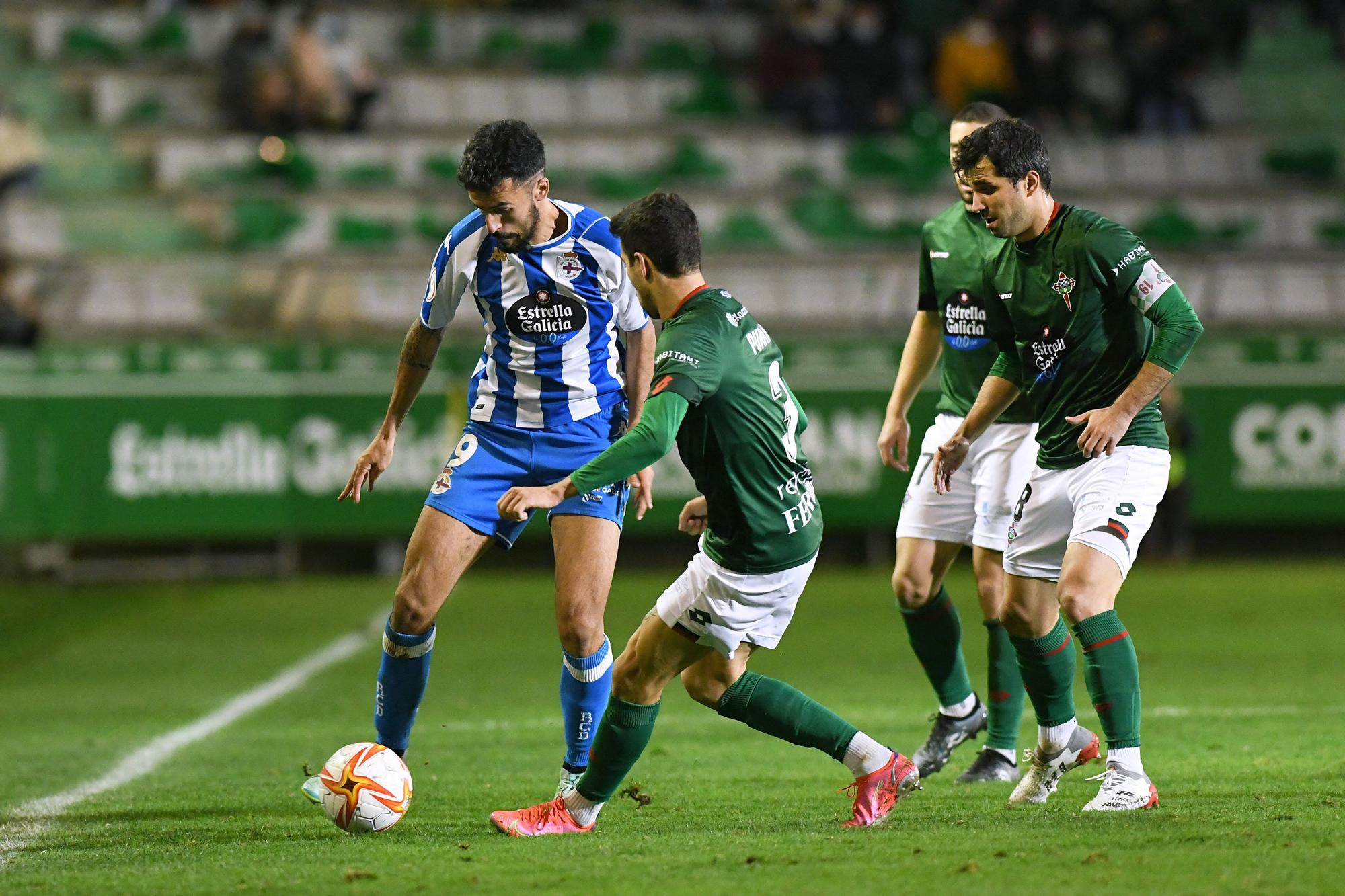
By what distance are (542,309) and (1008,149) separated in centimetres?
167

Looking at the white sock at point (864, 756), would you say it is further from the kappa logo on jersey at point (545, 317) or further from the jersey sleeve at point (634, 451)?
the kappa logo on jersey at point (545, 317)

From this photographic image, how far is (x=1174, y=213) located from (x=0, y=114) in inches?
502

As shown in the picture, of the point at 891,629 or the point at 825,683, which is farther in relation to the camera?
the point at 891,629

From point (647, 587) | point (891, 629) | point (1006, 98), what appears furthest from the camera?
point (1006, 98)

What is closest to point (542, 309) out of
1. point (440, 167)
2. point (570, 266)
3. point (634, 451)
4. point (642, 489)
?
point (570, 266)

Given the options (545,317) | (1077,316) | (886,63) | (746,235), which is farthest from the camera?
(886,63)

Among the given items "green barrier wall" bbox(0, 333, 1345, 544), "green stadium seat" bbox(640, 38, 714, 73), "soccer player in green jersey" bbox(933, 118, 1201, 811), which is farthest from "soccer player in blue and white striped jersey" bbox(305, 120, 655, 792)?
"green stadium seat" bbox(640, 38, 714, 73)

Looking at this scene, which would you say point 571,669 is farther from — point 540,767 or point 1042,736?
point 1042,736

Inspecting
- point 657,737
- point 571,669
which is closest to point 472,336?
point 657,737

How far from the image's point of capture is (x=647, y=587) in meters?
15.4

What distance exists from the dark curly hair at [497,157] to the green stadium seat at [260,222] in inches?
513

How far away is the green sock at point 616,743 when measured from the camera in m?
5.20

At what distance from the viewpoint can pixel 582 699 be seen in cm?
591

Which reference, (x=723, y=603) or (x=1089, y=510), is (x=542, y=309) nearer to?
(x=723, y=603)
